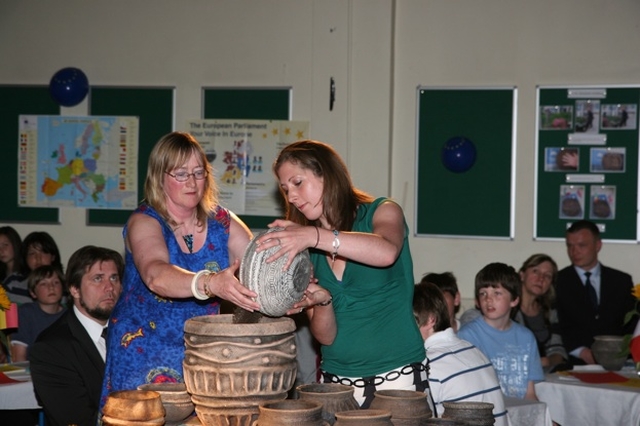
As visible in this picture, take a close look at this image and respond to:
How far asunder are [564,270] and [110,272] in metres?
3.70

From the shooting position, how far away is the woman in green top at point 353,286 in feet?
8.71

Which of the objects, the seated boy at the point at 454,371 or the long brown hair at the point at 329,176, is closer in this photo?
the long brown hair at the point at 329,176

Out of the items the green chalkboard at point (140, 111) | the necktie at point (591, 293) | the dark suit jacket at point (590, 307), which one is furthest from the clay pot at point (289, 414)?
the green chalkboard at point (140, 111)

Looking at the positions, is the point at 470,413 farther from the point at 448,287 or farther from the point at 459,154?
the point at 459,154

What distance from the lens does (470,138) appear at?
7.34 m

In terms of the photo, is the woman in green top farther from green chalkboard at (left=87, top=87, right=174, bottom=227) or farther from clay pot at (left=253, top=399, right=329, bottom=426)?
green chalkboard at (left=87, top=87, right=174, bottom=227)

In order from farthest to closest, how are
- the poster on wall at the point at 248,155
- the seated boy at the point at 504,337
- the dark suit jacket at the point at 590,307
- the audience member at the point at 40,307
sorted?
1. the poster on wall at the point at 248,155
2. the dark suit jacket at the point at 590,307
3. the audience member at the point at 40,307
4. the seated boy at the point at 504,337

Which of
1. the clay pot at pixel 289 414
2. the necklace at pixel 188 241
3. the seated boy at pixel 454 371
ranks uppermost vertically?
the necklace at pixel 188 241

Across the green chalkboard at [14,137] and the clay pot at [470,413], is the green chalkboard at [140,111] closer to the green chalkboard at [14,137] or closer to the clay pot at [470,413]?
the green chalkboard at [14,137]

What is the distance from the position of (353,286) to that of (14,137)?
20.0ft

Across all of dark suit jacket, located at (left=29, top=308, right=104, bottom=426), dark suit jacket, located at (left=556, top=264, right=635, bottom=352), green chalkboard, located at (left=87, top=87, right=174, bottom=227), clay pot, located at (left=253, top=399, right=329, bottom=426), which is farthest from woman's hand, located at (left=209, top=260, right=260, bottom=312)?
green chalkboard, located at (left=87, top=87, right=174, bottom=227)

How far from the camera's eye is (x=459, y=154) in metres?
7.18

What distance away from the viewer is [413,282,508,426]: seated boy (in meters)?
3.80

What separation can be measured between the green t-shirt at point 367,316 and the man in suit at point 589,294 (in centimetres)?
422
